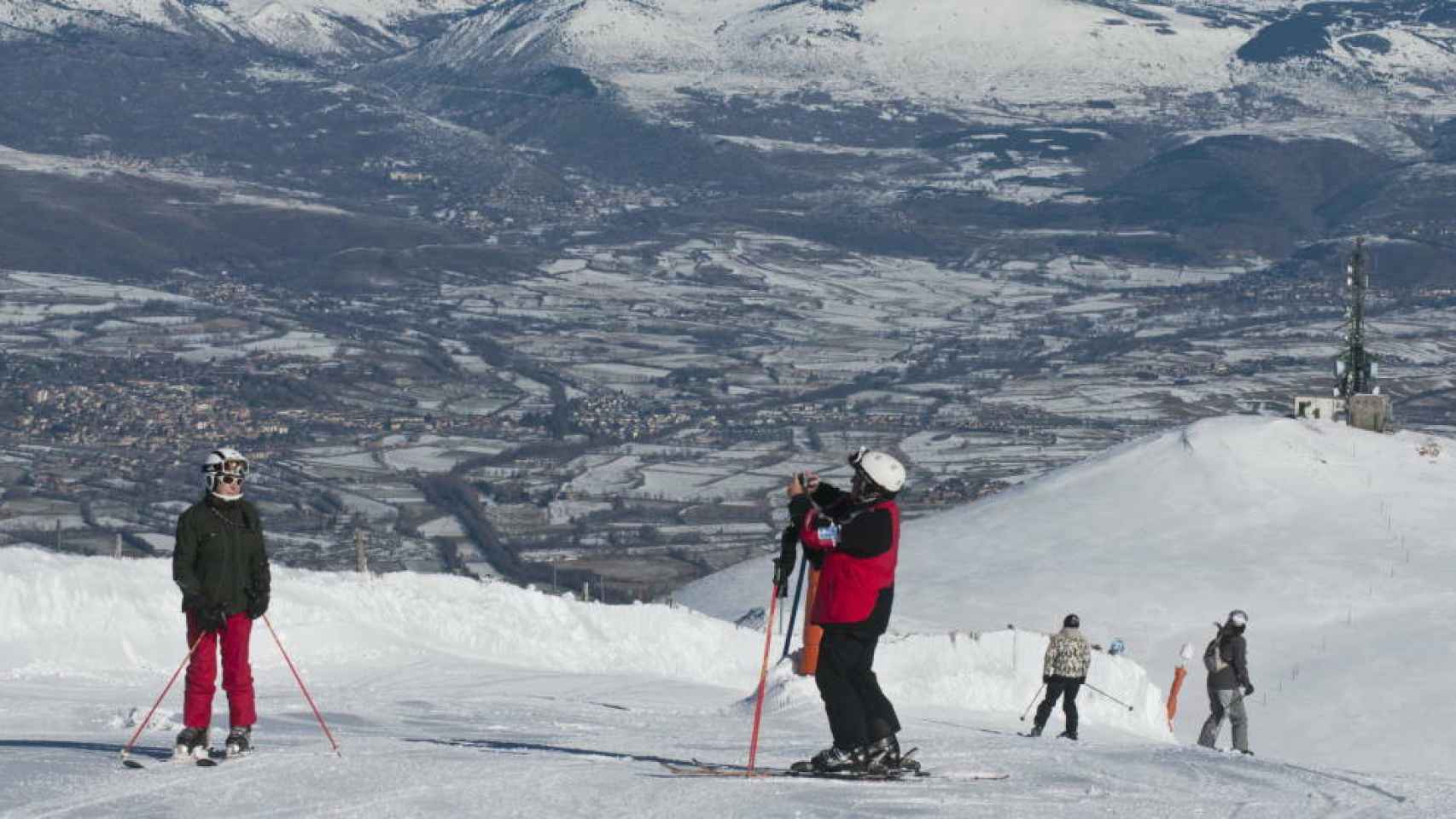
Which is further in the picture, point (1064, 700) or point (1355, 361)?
point (1355, 361)

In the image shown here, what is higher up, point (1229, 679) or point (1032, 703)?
point (1229, 679)

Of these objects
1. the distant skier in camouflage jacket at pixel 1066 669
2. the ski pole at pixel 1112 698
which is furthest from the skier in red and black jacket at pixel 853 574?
the ski pole at pixel 1112 698

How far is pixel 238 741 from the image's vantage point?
15.5 metres

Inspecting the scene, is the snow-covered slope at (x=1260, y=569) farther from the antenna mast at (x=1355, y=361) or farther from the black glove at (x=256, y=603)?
the black glove at (x=256, y=603)

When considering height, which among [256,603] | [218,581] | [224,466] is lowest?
[256,603]

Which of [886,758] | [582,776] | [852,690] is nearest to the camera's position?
[852,690]

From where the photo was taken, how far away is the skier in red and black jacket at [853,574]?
13938 millimetres

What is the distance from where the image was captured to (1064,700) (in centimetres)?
2311

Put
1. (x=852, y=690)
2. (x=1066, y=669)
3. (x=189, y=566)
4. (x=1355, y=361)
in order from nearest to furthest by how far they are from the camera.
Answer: (x=852, y=690) → (x=189, y=566) → (x=1066, y=669) → (x=1355, y=361)

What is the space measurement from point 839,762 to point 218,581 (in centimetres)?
388

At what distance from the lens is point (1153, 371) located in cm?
19300

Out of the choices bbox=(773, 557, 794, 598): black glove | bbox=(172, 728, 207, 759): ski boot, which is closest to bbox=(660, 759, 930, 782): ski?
bbox=(773, 557, 794, 598): black glove

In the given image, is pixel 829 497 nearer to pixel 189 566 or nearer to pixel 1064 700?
pixel 189 566

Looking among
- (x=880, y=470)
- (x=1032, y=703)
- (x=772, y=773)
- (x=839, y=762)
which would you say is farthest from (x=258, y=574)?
(x=1032, y=703)
